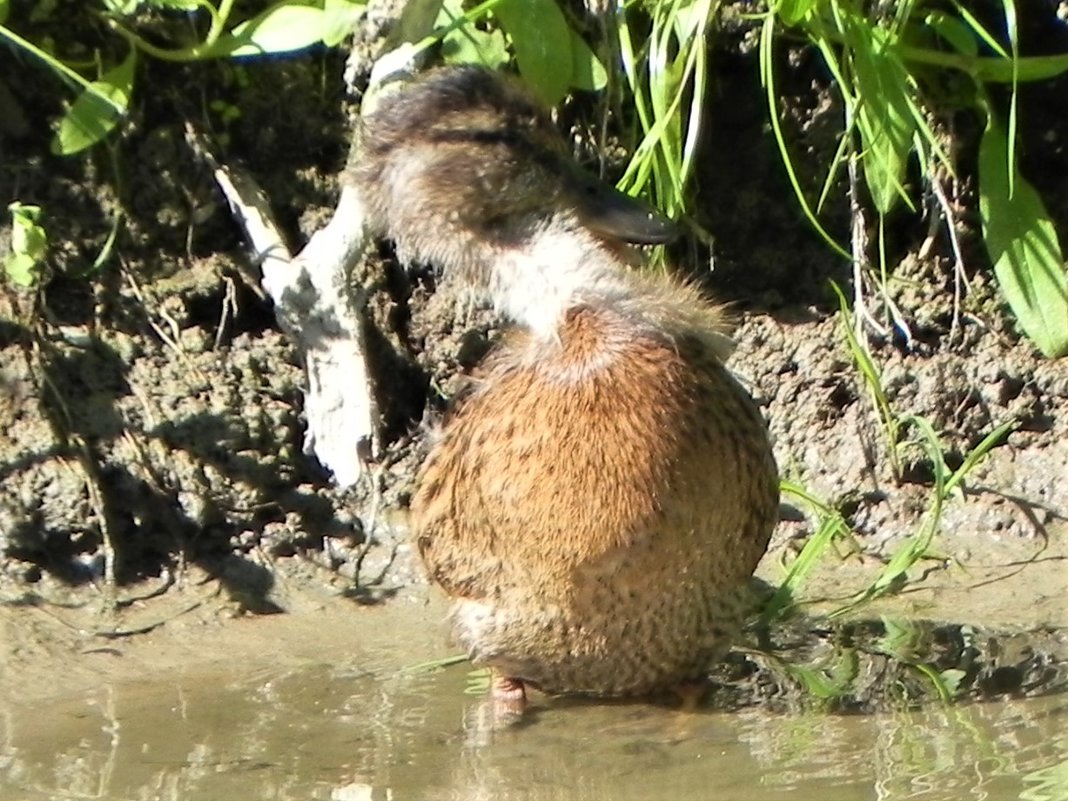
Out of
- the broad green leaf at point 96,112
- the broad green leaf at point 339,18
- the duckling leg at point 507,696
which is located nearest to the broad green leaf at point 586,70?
the broad green leaf at point 339,18

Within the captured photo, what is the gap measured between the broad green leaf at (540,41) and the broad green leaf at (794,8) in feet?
1.71

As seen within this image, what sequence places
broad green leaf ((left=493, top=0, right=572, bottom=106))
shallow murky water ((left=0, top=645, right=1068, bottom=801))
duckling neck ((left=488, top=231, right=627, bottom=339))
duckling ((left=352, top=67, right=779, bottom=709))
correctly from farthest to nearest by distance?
1. broad green leaf ((left=493, top=0, right=572, bottom=106))
2. duckling neck ((left=488, top=231, right=627, bottom=339))
3. duckling ((left=352, top=67, right=779, bottom=709))
4. shallow murky water ((left=0, top=645, right=1068, bottom=801))

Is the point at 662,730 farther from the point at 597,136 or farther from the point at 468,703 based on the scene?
the point at 597,136

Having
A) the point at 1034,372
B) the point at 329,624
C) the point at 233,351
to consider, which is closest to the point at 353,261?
the point at 233,351

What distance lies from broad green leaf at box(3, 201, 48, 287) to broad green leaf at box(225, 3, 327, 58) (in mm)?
649

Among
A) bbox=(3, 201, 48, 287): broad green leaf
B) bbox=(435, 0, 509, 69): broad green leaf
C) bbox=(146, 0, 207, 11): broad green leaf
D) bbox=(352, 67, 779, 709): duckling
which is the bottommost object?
bbox=(352, 67, 779, 709): duckling

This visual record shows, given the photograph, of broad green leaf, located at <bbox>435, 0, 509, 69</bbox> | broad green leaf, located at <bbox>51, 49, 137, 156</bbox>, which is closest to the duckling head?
broad green leaf, located at <bbox>435, 0, 509, 69</bbox>

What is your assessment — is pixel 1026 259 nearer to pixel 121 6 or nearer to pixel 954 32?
pixel 954 32

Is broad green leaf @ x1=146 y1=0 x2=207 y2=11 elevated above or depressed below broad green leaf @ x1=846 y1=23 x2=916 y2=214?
above

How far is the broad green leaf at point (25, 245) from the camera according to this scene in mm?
5109

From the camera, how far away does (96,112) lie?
5.29 m

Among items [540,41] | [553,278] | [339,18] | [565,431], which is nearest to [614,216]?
[553,278]

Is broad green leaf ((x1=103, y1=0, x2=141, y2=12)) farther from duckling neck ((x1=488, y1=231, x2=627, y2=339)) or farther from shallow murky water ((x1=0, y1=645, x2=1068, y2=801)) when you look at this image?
shallow murky water ((x1=0, y1=645, x2=1068, y2=801))

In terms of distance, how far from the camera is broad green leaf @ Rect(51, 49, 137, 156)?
17.2 feet
